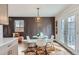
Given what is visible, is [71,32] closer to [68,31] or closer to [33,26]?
[68,31]

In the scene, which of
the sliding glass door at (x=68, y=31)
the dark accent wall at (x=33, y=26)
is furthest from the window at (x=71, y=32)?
the dark accent wall at (x=33, y=26)

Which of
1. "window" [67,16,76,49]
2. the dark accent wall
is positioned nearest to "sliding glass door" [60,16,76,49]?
"window" [67,16,76,49]

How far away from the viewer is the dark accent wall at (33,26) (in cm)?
327

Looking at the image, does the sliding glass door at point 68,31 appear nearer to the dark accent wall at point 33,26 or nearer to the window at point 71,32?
the window at point 71,32

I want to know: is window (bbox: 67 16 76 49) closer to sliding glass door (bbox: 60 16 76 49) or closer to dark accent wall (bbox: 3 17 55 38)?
sliding glass door (bbox: 60 16 76 49)

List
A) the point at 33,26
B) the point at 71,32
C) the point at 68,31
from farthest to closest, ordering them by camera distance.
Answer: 1. the point at 33,26
2. the point at 71,32
3. the point at 68,31

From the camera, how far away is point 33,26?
360cm

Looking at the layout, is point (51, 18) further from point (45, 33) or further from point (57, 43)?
point (57, 43)

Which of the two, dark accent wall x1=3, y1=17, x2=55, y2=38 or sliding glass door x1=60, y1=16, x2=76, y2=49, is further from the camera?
dark accent wall x1=3, y1=17, x2=55, y2=38

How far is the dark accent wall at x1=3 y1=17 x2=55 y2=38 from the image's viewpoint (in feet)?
10.7

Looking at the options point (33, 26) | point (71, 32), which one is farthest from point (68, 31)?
point (33, 26)

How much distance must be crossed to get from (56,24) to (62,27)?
0.56 feet
